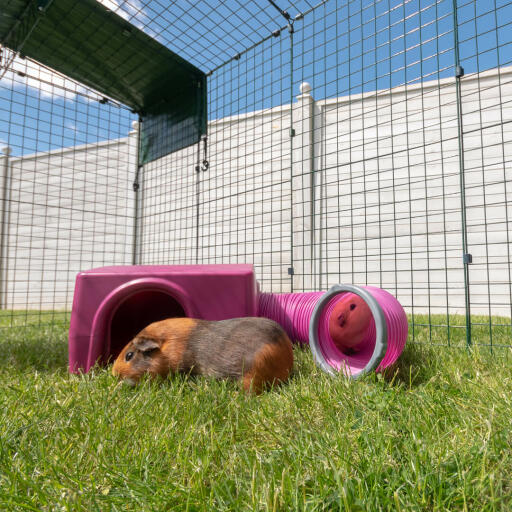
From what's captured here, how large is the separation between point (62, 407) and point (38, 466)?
0.32 metres

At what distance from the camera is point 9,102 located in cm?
290

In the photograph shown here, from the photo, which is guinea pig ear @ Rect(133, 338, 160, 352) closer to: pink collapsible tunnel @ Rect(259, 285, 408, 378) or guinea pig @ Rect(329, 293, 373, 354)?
pink collapsible tunnel @ Rect(259, 285, 408, 378)

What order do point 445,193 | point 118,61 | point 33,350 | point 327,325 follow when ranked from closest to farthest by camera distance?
point 327,325 < point 33,350 < point 118,61 < point 445,193

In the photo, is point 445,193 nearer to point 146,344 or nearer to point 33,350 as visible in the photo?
point 146,344

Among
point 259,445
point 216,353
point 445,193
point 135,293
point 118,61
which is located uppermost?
point 118,61

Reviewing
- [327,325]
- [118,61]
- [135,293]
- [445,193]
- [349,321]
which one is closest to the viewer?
[135,293]

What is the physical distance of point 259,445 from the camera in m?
0.91

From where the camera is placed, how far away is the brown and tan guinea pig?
135 cm

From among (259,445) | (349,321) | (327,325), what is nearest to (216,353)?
(259,445)

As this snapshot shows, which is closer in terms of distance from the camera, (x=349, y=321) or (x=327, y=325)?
(x=327, y=325)

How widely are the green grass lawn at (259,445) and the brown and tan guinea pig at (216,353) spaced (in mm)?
57

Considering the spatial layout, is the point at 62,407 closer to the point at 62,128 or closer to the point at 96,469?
the point at 96,469

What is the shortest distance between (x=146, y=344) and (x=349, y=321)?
1081 mm

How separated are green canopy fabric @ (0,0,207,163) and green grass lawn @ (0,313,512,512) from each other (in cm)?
277
